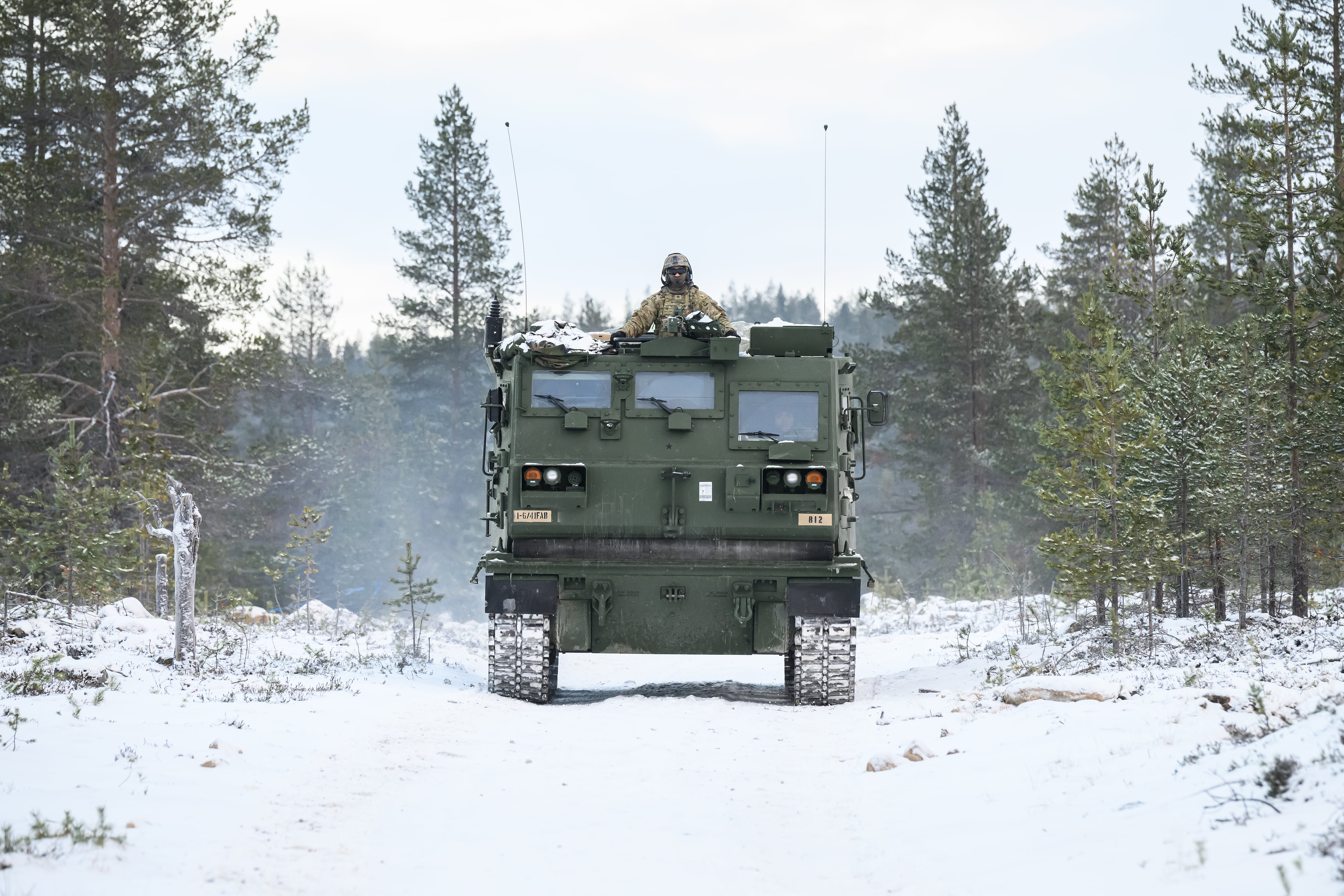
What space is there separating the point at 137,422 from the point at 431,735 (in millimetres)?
11687

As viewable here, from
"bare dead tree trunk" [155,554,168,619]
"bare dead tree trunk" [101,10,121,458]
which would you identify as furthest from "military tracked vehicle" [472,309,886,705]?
"bare dead tree trunk" [101,10,121,458]

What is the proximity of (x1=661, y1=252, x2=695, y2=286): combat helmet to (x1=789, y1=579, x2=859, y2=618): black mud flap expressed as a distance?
3.72 m

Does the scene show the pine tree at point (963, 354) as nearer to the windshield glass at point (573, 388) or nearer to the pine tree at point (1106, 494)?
the pine tree at point (1106, 494)

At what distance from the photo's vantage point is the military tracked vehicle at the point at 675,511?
1068 centimetres

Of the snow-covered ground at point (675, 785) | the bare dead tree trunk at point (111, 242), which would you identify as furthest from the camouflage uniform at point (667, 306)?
the bare dead tree trunk at point (111, 242)

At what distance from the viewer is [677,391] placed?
1100 cm

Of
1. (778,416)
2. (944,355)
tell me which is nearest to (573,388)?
(778,416)

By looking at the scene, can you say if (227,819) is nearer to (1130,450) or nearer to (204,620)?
(1130,450)

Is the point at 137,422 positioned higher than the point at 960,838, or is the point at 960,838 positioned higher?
the point at 137,422

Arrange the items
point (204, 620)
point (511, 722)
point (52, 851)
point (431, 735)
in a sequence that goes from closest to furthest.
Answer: point (52, 851)
point (431, 735)
point (511, 722)
point (204, 620)

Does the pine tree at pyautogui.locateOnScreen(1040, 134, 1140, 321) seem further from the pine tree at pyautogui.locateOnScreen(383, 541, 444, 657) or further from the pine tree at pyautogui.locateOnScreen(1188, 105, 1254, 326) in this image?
the pine tree at pyautogui.locateOnScreen(383, 541, 444, 657)

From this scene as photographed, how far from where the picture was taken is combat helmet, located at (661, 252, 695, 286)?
12.7 m

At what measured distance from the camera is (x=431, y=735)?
8375 millimetres

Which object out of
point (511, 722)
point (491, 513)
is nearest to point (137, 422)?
point (491, 513)
